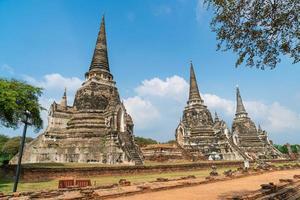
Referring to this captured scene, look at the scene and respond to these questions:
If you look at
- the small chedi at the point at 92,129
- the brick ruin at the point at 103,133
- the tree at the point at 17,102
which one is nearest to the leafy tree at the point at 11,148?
the brick ruin at the point at 103,133

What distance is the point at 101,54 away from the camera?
35281 mm

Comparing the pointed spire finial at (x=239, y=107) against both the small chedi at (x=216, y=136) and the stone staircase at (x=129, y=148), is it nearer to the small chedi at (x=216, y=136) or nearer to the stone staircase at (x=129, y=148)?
the small chedi at (x=216, y=136)

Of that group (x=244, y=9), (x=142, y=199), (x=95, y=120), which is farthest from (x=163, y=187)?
(x=95, y=120)

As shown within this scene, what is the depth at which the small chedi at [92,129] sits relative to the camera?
25.8m

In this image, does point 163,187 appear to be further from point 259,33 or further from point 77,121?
point 77,121

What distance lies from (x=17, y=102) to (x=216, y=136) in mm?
34353

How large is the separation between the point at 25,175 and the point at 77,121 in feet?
49.0

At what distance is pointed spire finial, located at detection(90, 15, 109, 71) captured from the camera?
34.2 m

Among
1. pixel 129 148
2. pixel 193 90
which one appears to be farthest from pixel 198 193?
pixel 193 90

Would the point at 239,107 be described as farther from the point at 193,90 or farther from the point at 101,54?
the point at 101,54

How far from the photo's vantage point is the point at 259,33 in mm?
8328

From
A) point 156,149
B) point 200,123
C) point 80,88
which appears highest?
point 80,88

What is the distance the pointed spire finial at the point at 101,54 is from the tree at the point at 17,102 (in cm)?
1825

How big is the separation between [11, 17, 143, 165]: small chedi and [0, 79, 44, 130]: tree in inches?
392
